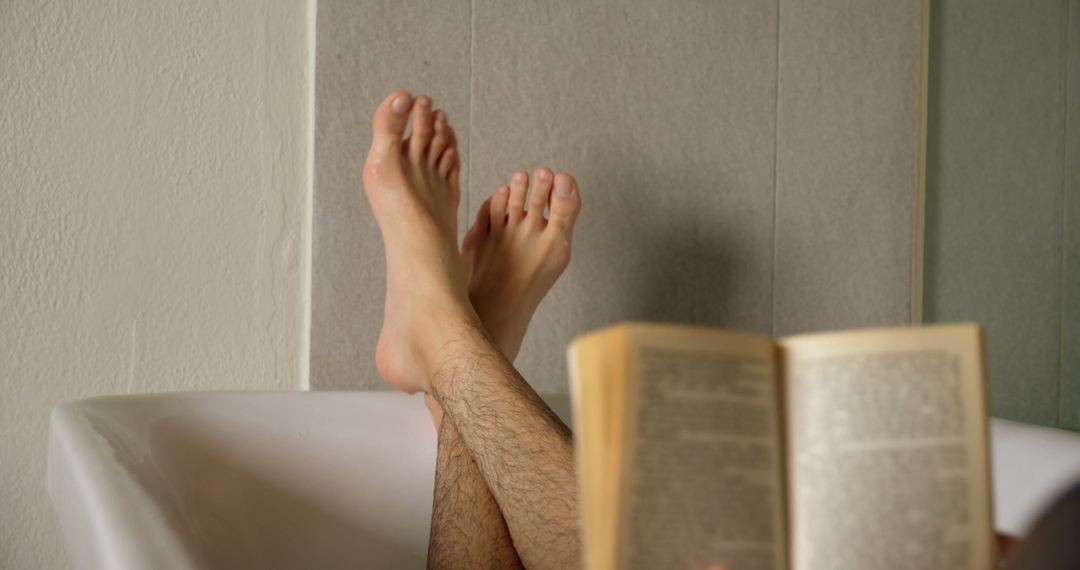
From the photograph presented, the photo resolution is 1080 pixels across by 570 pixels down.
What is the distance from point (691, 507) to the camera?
373 millimetres

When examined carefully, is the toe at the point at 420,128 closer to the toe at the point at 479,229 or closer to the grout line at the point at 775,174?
the toe at the point at 479,229

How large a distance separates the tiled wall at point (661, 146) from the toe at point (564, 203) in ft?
0.34

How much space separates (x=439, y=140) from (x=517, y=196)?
13cm

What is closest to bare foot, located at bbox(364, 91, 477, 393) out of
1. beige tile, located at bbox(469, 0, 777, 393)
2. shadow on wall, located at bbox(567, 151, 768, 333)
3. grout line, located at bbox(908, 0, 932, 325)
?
beige tile, located at bbox(469, 0, 777, 393)

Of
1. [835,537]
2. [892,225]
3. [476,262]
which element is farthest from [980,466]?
[892,225]

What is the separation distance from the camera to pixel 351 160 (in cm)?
132

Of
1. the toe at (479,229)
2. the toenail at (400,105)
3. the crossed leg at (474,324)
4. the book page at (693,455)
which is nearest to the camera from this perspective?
the book page at (693,455)

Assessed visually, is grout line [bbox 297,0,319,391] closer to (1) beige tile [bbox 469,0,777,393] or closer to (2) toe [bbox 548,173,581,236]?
(1) beige tile [bbox 469,0,777,393]

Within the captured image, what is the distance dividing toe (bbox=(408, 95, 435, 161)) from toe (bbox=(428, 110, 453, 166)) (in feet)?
0.05

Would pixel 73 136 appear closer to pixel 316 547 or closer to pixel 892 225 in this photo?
pixel 316 547

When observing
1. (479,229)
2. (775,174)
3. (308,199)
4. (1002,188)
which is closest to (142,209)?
(308,199)

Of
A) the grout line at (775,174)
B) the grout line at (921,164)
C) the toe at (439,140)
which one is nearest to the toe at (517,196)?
the toe at (439,140)

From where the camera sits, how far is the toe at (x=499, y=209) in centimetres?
136

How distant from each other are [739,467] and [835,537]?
0.16 ft
